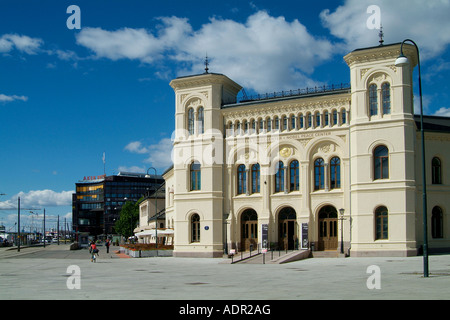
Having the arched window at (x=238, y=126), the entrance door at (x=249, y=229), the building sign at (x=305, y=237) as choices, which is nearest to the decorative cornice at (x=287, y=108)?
the arched window at (x=238, y=126)

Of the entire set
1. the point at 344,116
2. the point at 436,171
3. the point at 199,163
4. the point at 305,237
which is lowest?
the point at 305,237

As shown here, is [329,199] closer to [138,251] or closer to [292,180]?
[292,180]

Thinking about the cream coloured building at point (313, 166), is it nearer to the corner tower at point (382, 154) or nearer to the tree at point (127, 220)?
the corner tower at point (382, 154)

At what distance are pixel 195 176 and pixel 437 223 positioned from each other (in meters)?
20.3

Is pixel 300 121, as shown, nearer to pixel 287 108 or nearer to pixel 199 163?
pixel 287 108

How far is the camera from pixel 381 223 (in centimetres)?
4047

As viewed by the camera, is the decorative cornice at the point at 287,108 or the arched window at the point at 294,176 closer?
the decorative cornice at the point at 287,108

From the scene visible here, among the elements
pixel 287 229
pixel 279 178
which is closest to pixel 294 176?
pixel 279 178

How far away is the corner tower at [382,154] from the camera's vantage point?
3981 centimetres

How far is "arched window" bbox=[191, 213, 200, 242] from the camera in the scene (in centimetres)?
4769

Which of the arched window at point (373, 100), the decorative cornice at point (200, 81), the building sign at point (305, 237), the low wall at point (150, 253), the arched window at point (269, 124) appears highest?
the decorative cornice at point (200, 81)

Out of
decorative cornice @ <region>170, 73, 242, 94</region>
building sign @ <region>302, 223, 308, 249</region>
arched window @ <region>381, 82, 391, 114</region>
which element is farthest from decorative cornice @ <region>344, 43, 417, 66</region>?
building sign @ <region>302, 223, 308, 249</region>
